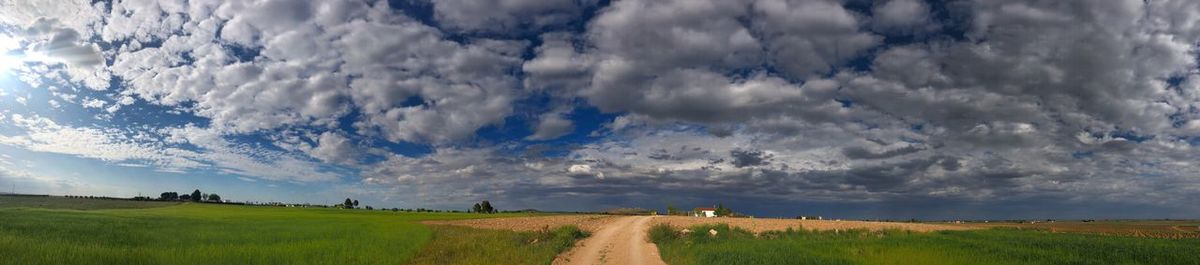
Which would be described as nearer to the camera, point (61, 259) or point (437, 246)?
point (61, 259)

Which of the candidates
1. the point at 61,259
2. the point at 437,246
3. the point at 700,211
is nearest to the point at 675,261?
the point at 437,246

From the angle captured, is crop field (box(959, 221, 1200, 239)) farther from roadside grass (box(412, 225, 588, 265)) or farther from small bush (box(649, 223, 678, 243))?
roadside grass (box(412, 225, 588, 265))

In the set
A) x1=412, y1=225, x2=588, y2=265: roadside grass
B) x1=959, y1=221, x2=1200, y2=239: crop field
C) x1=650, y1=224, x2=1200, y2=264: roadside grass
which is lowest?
x1=412, y1=225, x2=588, y2=265: roadside grass

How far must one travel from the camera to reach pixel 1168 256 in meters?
24.7

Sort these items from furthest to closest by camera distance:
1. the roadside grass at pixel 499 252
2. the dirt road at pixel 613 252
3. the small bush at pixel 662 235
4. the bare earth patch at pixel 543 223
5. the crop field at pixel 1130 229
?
the bare earth patch at pixel 543 223 → the crop field at pixel 1130 229 → the small bush at pixel 662 235 → the dirt road at pixel 613 252 → the roadside grass at pixel 499 252

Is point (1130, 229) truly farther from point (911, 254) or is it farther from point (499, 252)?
point (499, 252)

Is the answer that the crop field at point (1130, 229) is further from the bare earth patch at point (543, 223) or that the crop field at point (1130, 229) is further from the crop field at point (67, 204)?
the crop field at point (67, 204)

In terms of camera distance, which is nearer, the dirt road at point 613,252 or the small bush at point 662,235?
the dirt road at point 613,252

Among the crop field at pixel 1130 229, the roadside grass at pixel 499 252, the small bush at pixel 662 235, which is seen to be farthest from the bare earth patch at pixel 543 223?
the crop field at pixel 1130 229

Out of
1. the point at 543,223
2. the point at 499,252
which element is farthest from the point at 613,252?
the point at 543,223

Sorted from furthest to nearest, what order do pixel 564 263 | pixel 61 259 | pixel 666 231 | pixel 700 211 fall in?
pixel 700 211
pixel 666 231
pixel 564 263
pixel 61 259

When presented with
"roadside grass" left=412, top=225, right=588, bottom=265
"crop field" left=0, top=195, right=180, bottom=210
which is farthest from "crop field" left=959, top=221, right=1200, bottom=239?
"crop field" left=0, top=195, right=180, bottom=210

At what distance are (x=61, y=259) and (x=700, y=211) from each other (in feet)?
324

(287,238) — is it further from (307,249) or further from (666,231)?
(666,231)
